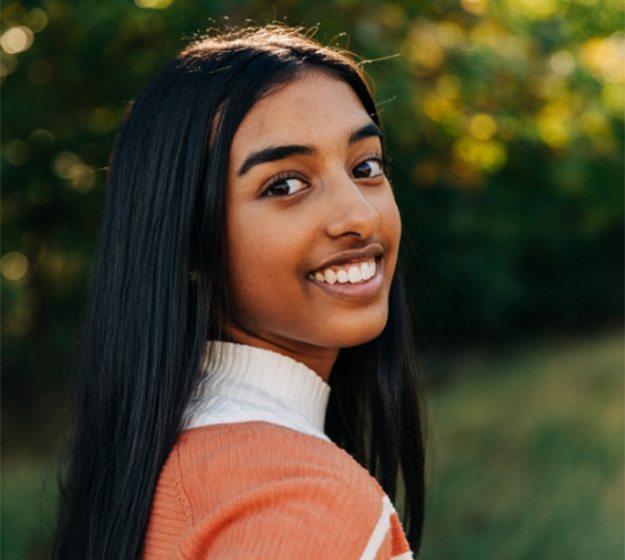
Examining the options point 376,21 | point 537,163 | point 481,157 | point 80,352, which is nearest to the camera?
point 80,352

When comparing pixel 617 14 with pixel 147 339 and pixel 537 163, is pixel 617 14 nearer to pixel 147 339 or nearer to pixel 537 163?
pixel 537 163

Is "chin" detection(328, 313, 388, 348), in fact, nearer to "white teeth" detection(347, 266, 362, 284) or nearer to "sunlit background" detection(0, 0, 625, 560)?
"white teeth" detection(347, 266, 362, 284)

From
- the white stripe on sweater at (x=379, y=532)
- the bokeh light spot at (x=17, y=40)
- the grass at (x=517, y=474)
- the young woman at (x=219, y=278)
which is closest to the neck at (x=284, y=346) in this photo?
the young woman at (x=219, y=278)

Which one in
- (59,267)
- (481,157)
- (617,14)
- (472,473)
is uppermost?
(617,14)

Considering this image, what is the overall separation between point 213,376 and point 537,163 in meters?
6.12

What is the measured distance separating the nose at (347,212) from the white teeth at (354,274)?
0.06 metres

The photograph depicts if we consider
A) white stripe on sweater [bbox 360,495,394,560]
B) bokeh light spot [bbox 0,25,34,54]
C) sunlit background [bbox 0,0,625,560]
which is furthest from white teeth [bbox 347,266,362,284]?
bokeh light spot [bbox 0,25,34,54]

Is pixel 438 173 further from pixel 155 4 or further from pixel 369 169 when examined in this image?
pixel 369 169

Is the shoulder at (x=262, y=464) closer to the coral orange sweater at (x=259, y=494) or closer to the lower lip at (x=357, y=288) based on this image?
the coral orange sweater at (x=259, y=494)

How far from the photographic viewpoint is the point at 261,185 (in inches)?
66.1

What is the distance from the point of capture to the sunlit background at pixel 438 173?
3675 mm

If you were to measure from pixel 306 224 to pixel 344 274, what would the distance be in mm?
112

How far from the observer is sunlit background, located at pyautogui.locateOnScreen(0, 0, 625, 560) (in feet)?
12.1

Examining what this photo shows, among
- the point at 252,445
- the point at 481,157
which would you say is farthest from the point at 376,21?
the point at 252,445
